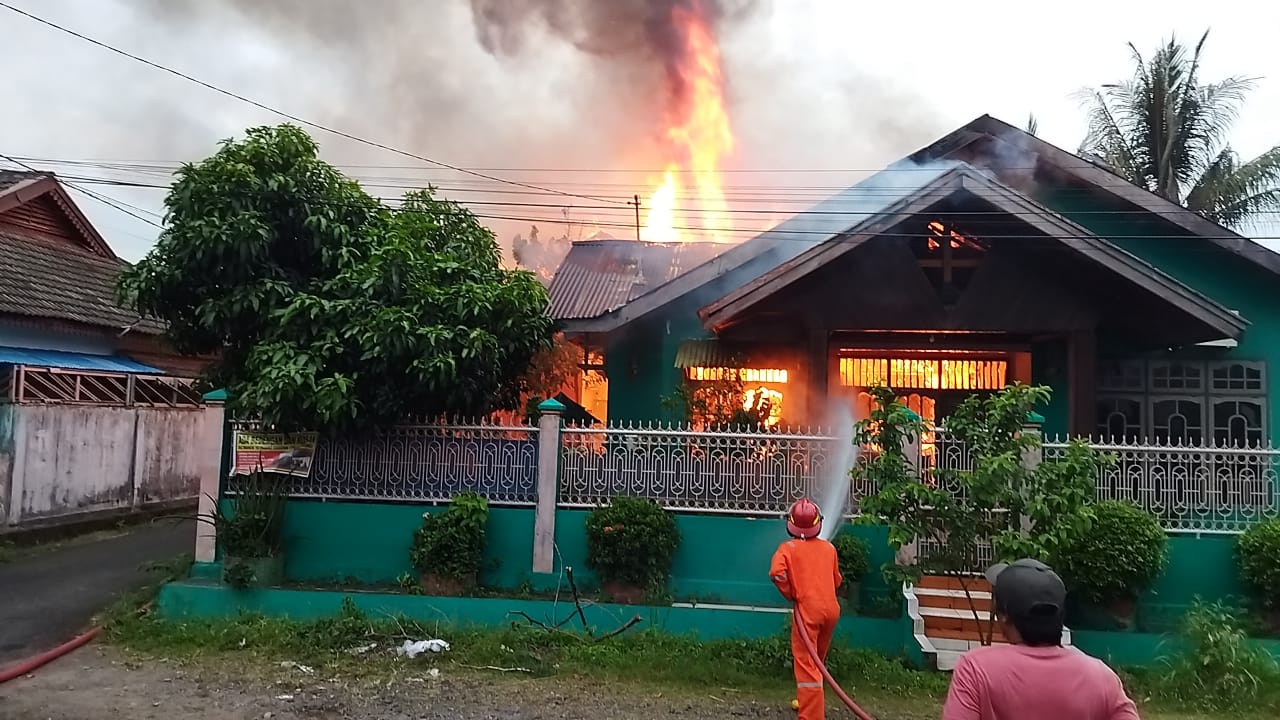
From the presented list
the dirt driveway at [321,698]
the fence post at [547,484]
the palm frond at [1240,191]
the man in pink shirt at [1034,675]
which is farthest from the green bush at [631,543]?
the palm frond at [1240,191]

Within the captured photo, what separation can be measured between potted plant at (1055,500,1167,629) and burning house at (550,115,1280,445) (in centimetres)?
281

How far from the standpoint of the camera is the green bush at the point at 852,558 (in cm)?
761

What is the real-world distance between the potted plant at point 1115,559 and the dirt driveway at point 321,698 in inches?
84.3

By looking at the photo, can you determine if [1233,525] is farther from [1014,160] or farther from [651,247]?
[651,247]

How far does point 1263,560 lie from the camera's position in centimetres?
725

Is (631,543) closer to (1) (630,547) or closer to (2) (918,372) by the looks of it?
(1) (630,547)

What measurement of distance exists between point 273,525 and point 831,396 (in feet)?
21.3

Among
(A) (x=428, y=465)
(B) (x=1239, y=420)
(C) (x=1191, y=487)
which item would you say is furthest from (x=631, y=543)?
(B) (x=1239, y=420)

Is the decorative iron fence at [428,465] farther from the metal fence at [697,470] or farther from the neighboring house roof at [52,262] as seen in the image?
the neighboring house roof at [52,262]

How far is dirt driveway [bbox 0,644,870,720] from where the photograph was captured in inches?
232

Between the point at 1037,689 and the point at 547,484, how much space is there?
20.2ft

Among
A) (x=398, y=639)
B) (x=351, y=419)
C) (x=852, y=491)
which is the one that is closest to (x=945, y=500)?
(x=852, y=491)

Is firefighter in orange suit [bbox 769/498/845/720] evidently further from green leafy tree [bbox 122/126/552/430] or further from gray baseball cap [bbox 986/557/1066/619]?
green leafy tree [bbox 122/126/552/430]

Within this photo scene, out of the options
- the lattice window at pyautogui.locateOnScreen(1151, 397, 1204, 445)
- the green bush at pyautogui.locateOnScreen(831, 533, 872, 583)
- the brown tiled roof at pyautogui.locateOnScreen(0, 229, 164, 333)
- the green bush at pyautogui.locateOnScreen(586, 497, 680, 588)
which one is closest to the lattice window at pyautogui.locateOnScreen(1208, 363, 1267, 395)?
the lattice window at pyautogui.locateOnScreen(1151, 397, 1204, 445)
